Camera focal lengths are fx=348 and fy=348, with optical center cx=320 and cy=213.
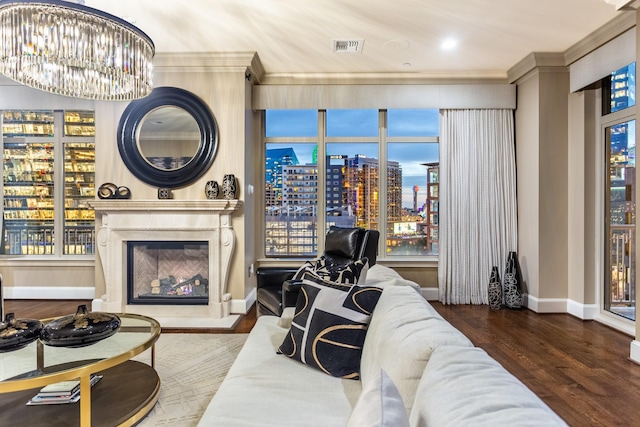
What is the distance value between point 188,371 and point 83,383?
3.23 feet

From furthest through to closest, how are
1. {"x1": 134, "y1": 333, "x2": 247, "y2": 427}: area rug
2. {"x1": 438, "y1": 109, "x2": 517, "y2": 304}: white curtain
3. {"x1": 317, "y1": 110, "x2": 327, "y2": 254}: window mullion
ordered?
{"x1": 317, "y1": 110, "x2": 327, "y2": 254}: window mullion, {"x1": 438, "y1": 109, "x2": 517, "y2": 304}: white curtain, {"x1": 134, "y1": 333, "x2": 247, "y2": 427}: area rug

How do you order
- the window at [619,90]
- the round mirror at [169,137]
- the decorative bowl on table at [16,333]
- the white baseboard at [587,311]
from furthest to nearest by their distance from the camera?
the round mirror at [169,137] → the white baseboard at [587,311] → the window at [619,90] → the decorative bowl on table at [16,333]

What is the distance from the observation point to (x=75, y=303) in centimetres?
421

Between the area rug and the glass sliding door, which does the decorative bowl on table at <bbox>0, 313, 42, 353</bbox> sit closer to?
the area rug

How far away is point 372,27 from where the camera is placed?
3.18 meters

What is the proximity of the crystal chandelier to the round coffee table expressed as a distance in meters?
1.71

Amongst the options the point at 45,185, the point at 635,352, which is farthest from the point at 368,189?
the point at 45,185

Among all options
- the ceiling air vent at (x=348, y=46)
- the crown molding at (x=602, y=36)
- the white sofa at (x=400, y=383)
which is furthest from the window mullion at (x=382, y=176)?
the white sofa at (x=400, y=383)

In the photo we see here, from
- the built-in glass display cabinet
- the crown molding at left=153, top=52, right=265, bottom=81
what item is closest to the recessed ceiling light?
the crown molding at left=153, top=52, right=265, bottom=81

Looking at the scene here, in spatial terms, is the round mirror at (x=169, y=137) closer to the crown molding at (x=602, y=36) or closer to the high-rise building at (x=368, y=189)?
the high-rise building at (x=368, y=189)

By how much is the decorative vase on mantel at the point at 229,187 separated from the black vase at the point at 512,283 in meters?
3.26

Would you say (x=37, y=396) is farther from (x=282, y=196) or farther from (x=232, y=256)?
(x=282, y=196)

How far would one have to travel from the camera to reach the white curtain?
13.9 ft

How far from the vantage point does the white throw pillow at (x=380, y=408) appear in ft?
2.16
